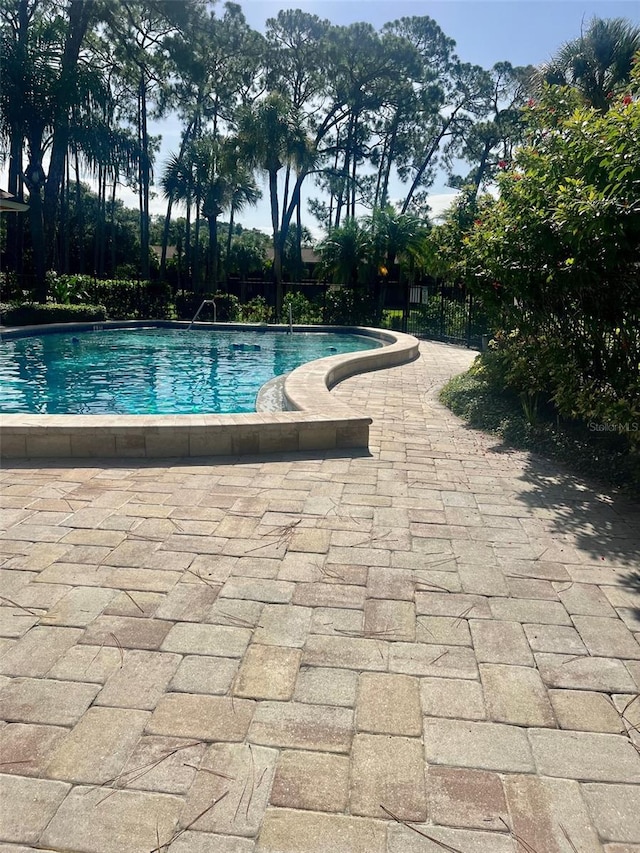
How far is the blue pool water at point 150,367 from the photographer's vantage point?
10242 millimetres

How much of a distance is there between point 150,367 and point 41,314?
336 inches

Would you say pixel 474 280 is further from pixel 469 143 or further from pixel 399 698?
pixel 469 143

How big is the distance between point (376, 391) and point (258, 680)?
784cm

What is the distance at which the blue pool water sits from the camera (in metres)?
10.2

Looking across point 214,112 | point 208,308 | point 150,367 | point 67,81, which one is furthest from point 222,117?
point 150,367

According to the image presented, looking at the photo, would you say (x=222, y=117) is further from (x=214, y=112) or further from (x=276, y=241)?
(x=276, y=241)

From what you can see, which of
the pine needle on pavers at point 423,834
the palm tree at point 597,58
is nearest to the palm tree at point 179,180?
the palm tree at point 597,58

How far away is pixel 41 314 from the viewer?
1981cm

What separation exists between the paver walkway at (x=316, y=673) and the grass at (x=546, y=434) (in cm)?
71

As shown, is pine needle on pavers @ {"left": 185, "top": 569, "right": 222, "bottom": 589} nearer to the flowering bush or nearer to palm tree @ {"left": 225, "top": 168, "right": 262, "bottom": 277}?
the flowering bush

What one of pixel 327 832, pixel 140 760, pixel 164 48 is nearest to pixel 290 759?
pixel 327 832

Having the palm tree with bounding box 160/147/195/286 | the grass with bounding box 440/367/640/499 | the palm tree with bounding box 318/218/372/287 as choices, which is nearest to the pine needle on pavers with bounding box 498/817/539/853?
the grass with bounding box 440/367/640/499

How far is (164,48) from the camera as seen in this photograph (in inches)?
1163

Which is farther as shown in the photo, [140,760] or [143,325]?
[143,325]
